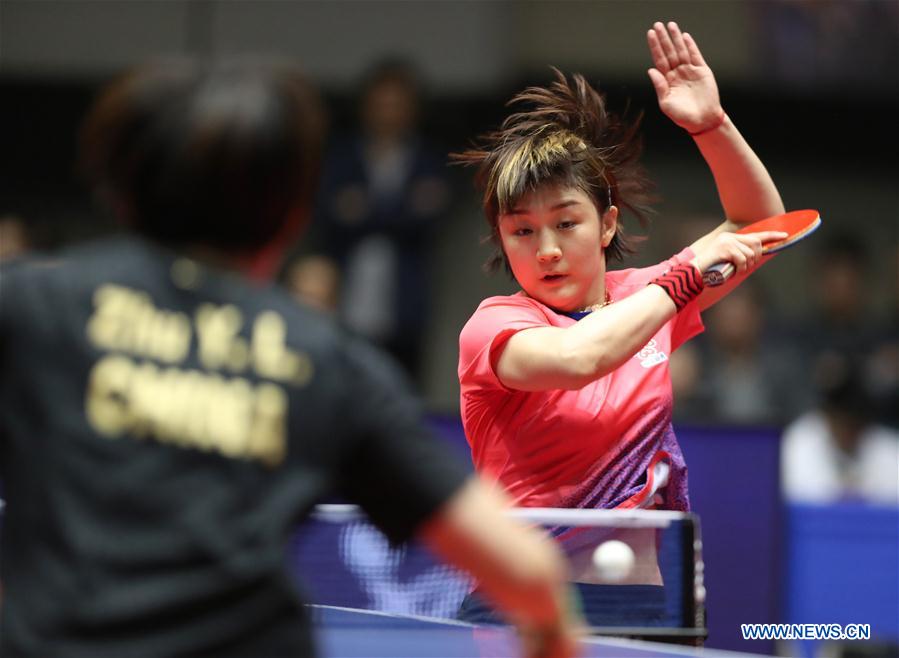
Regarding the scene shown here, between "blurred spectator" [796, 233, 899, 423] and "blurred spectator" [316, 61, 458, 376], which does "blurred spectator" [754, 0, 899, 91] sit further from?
"blurred spectator" [316, 61, 458, 376]

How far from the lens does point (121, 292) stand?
5.03ft

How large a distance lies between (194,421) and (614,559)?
1.50m

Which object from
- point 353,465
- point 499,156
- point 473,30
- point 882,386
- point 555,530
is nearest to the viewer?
point 353,465

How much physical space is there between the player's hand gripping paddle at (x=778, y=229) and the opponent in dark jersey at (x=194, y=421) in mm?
1618

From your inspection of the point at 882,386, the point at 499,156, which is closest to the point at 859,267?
the point at 882,386

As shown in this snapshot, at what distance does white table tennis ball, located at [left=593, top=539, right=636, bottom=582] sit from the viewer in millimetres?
2781

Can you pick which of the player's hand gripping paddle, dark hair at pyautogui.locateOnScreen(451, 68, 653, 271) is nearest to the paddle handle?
the player's hand gripping paddle

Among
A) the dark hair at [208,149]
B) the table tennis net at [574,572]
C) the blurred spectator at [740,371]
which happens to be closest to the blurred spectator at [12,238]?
the blurred spectator at [740,371]

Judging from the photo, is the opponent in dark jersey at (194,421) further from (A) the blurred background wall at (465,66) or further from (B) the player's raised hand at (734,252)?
(A) the blurred background wall at (465,66)

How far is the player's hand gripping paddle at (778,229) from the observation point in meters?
3.10

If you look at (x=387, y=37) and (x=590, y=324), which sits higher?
(x=387, y=37)

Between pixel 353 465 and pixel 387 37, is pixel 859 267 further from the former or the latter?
pixel 353 465

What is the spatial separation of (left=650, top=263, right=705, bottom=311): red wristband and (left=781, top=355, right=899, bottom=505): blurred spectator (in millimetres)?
3661

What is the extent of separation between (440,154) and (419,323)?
1089 millimetres
